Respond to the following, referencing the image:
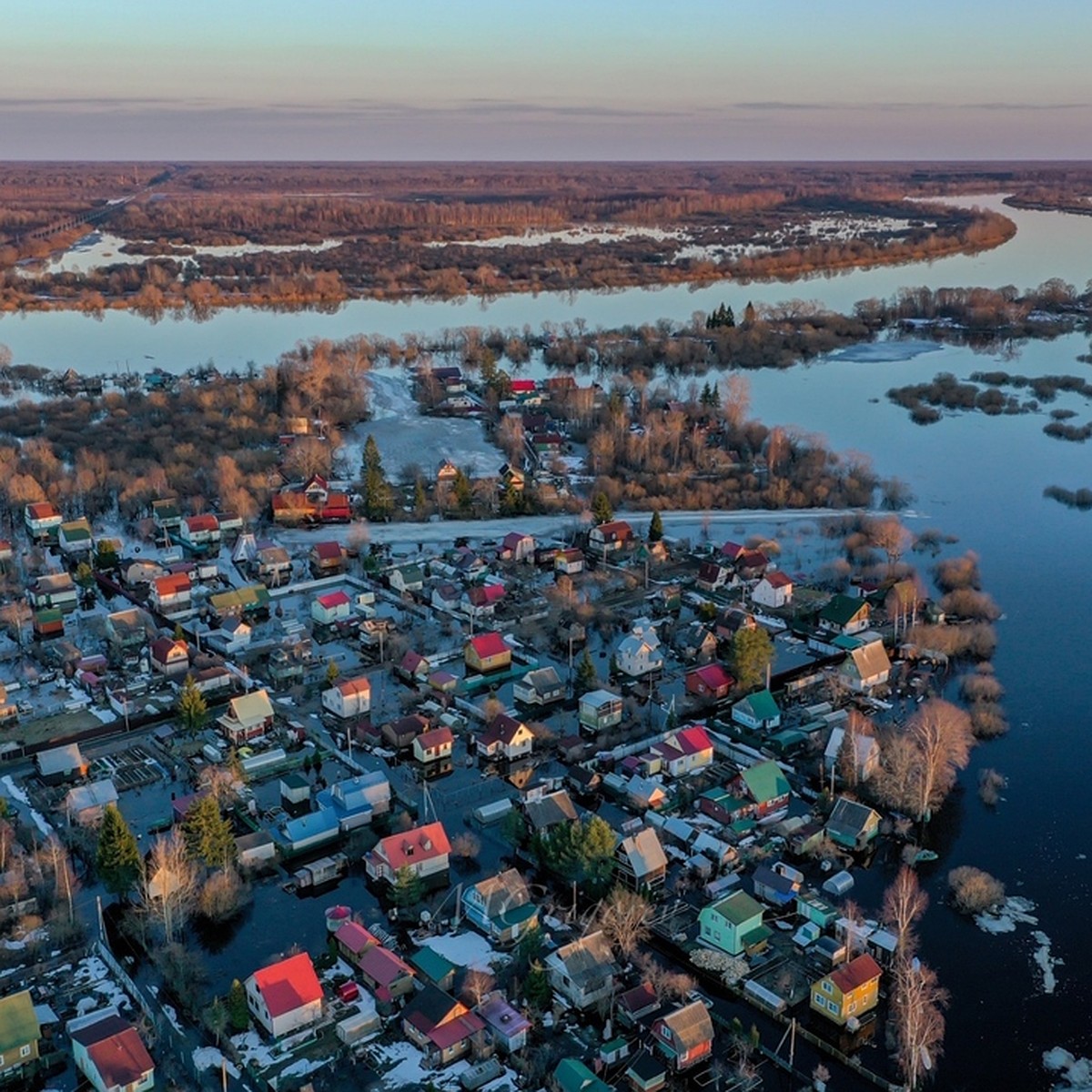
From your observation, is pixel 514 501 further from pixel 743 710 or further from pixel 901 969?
pixel 901 969

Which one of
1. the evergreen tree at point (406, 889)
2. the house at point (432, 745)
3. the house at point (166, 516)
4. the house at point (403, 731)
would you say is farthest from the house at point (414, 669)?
the house at point (166, 516)

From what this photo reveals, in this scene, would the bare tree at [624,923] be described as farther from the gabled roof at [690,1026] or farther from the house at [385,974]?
the house at [385,974]

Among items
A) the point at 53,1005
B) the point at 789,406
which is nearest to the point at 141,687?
the point at 53,1005

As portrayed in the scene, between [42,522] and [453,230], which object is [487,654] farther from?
[453,230]

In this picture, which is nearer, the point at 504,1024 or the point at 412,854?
the point at 504,1024

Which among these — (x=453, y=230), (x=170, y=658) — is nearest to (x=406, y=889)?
(x=170, y=658)

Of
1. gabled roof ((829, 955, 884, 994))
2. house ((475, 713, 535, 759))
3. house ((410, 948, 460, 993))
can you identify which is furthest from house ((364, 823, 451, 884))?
gabled roof ((829, 955, 884, 994))
